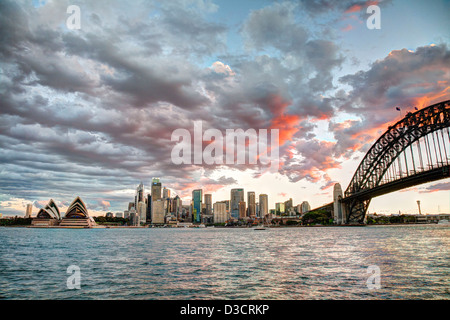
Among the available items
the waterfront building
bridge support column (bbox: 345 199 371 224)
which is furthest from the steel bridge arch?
the waterfront building

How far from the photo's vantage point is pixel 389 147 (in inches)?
4451

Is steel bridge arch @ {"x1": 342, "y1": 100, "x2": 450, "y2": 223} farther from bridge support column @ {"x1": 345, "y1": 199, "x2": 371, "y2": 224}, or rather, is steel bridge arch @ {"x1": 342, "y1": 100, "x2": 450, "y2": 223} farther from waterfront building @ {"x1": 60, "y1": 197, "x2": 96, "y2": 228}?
waterfront building @ {"x1": 60, "y1": 197, "x2": 96, "y2": 228}

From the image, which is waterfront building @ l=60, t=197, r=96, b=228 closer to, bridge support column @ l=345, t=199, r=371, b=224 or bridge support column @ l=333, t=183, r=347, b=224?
bridge support column @ l=333, t=183, r=347, b=224

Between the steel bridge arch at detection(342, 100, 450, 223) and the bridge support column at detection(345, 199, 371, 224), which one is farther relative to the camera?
the bridge support column at detection(345, 199, 371, 224)

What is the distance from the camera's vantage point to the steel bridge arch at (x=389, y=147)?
280 feet

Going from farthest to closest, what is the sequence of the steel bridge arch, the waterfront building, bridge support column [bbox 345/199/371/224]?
the waterfront building, bridge support column [bbox 345/199/371/224], the steel bridge arch

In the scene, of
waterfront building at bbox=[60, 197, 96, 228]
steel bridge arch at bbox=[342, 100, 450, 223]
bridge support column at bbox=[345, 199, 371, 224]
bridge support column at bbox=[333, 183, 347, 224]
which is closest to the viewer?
steel bridge arch at bbox=[342, 100, 450, 223]

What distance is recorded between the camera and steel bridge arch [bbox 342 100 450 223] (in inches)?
3359

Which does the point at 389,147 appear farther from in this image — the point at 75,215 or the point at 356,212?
the point at 75,215

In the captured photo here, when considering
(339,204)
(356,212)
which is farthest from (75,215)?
(356,212)
